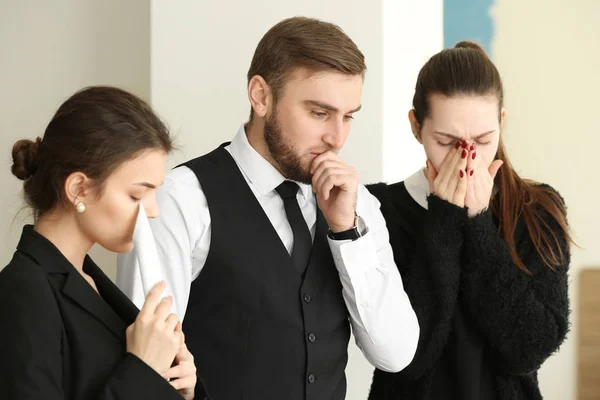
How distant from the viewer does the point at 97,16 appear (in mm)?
2609

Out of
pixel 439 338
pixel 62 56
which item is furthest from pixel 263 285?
pixel 62 56

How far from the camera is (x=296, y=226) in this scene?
177 centimetres

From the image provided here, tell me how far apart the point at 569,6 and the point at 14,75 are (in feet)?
7.42

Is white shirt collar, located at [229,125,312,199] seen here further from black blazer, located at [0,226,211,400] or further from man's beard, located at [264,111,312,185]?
black blazer, located at [0,226,211,400]

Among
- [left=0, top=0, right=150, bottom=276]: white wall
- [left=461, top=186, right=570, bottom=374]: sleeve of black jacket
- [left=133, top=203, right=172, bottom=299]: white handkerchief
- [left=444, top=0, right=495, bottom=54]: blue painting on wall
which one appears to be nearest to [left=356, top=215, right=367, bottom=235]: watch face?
[left=461, top=186, right=570, bottom=374]: sleeve of black jacket

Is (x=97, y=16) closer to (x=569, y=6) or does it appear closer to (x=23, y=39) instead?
(x=23, y=39)

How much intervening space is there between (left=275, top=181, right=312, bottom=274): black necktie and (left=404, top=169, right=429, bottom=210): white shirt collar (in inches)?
16.3

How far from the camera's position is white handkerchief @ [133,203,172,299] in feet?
4.32

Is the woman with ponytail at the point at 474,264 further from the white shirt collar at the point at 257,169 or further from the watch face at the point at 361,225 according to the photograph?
the white shirt collar at the point at 257,169

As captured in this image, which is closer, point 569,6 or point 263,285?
point 263,285

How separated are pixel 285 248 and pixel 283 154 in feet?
0.72

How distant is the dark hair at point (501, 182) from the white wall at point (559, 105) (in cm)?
133

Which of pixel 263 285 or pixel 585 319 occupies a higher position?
pixel 263 285

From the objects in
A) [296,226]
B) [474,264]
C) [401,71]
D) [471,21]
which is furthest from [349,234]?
[471,21]
